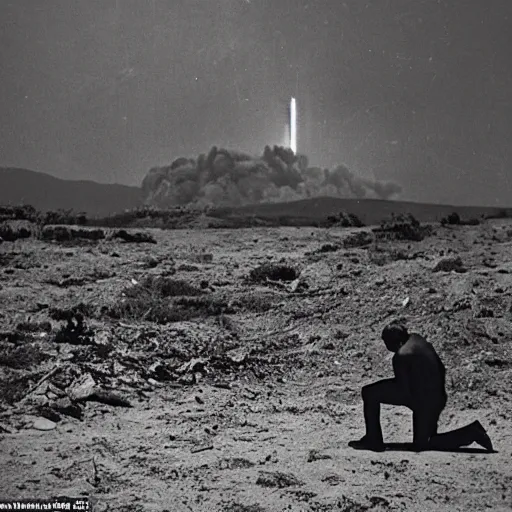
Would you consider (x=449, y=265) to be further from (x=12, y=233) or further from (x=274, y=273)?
(x=12, y=233)

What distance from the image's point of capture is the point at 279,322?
11352 millimetres

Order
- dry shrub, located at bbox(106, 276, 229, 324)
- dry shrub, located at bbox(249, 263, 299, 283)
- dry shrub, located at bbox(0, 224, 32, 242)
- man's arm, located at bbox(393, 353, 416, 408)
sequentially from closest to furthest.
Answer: man's arm, located at bbox(393, 353, 416, 408) → dry shrub, located at bbox(106, 276, 229, 324) → dry shrub, located at bbox(249, 263, 299, 283) → dry shrub, located at bbox(0, 224, 32, 242)

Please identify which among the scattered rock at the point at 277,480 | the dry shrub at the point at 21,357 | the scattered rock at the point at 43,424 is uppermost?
the dry shrub at the point at 21,357

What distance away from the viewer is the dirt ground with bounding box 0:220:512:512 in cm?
512

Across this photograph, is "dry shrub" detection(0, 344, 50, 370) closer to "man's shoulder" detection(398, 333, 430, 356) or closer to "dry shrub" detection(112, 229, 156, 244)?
"man's shoulder" detection(398, 333, 430, 356)

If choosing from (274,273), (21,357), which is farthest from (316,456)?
(274,273)

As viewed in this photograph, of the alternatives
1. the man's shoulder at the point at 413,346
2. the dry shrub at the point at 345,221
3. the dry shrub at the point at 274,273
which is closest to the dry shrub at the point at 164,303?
the dry shrub at the point at 274,273

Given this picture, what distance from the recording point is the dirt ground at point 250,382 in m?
5.12

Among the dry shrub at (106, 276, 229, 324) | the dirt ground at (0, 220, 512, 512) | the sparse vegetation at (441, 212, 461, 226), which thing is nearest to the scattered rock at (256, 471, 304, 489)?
the dirt ground at (0, 220, 512, 512)

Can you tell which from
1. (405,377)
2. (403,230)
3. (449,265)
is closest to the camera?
(405,377)

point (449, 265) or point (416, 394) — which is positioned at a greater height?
point (449, 265)

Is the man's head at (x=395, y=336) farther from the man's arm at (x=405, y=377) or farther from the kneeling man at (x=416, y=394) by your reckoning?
the man's arm at (x=405, y=377)

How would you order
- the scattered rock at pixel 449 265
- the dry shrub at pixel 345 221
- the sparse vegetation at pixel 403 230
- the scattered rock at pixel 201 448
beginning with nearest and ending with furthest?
1. the scattered rock at pixel 201 448
2. the scattered rock at pixel 449 265
3. the sparse vegetation at pixel 403 230
4. the dry shrub at pixel 345 221

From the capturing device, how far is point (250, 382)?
8438 millimetres
